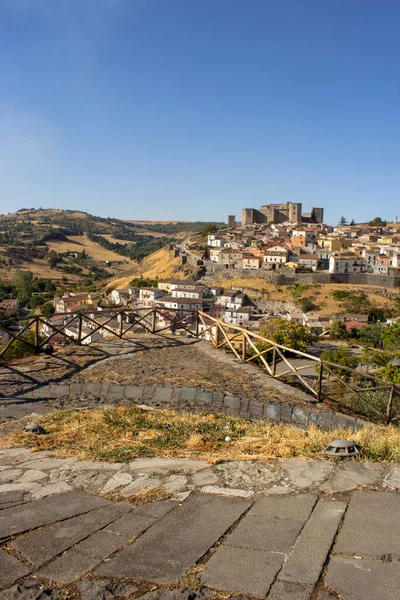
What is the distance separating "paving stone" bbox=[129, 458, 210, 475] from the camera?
3.75 m

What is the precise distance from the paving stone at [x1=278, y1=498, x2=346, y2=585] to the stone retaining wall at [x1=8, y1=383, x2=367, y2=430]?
9.26 feet

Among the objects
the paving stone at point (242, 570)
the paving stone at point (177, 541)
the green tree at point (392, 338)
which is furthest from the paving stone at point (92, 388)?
the green tree at point (392, 338)

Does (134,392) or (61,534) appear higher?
(61,534)

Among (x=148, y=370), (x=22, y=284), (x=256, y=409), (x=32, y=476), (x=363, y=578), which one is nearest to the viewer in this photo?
(x=363, y=578)

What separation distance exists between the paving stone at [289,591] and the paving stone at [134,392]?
15.4ft

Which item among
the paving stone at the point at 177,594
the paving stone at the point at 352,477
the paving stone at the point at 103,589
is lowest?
the paving stone at the point at 103,589

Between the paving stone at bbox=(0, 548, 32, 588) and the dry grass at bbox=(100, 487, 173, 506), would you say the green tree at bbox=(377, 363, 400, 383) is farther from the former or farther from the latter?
the paving stone at bbox=(0, 548, 32, 588)

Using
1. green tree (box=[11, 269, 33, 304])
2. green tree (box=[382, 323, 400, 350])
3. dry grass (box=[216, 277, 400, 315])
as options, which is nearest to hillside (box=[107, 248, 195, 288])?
dry grass (box=[216, 277, 400, 315])

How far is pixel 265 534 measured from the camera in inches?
107

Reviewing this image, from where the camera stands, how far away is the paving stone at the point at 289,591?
215cm

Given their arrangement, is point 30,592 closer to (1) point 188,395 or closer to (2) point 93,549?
(2) point 93,549

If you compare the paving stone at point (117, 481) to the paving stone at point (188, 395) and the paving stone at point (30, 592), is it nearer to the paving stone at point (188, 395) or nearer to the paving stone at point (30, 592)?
the paving stone at point (30, 592)

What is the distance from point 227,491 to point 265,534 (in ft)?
2.14

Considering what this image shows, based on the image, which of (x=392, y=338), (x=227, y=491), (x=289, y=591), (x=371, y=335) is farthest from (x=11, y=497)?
(x=371, y=335)
